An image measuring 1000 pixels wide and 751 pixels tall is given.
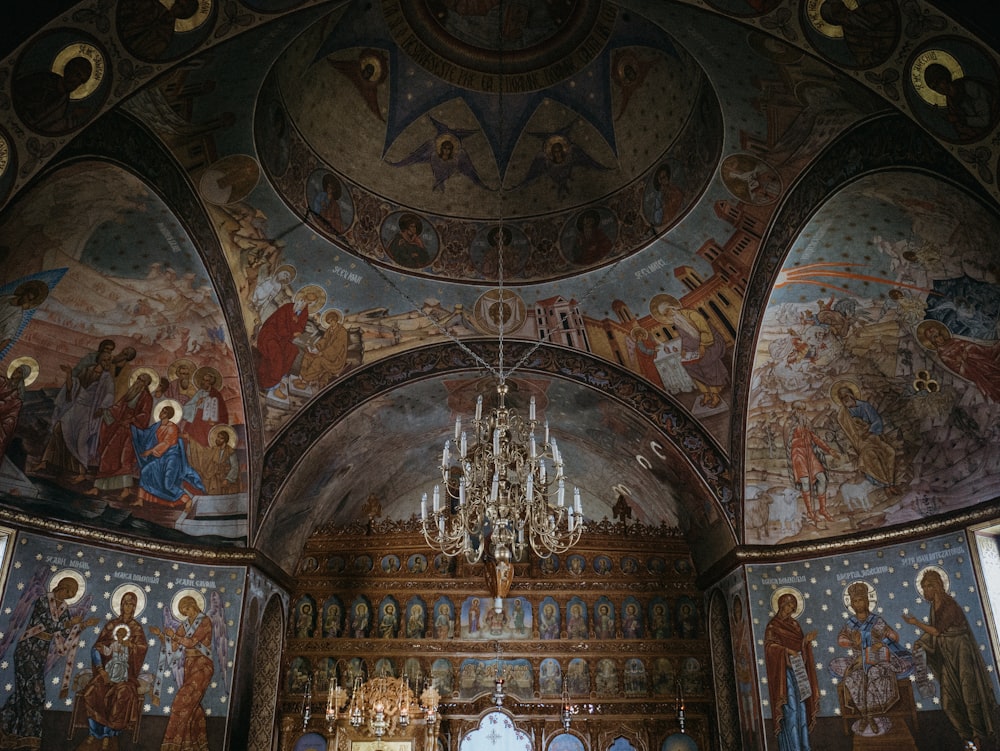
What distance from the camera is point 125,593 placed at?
1249 centimetres

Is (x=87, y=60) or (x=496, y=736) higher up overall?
(x=87, y=60)

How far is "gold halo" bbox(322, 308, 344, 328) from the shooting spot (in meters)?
13.8

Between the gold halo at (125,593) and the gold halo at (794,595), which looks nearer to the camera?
the gold halo at (125,593)

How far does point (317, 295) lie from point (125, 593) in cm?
590

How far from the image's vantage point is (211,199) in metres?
11.8

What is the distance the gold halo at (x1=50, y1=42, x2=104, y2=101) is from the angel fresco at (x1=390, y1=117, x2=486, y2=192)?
5.74m

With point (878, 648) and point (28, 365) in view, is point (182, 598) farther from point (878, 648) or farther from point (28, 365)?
point (878, 648)

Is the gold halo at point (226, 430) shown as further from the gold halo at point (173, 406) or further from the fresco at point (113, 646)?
the fresco at point (113, 646)

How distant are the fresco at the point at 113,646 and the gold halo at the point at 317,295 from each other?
491cm

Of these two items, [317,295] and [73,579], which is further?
[317,295]

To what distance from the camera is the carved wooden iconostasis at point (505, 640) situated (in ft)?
50.1

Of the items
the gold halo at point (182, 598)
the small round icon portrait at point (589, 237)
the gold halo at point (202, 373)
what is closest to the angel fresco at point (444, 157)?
the small round icon portrait at point (589, 237)

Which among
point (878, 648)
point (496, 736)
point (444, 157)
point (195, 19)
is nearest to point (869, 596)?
point (878, 648)

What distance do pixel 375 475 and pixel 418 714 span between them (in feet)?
17.1
